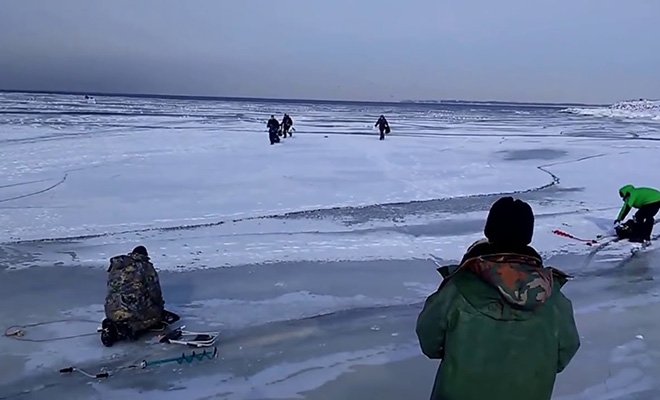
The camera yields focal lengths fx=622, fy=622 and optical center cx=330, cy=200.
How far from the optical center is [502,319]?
2.04 metres

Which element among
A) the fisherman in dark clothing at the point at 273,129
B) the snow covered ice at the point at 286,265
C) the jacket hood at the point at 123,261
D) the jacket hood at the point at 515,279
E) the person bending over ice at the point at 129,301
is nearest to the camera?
the jacket hood at the point at 515,279

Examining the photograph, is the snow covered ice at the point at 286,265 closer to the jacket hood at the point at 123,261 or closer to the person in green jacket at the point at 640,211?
the person in green jacket at the point at 640,211

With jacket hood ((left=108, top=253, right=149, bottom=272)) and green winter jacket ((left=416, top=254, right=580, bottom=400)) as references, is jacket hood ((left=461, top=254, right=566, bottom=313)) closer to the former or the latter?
green winter jacket ((left=416, top=254, right=580, bottom=400))

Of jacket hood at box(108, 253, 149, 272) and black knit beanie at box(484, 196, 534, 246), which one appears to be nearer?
black knit beanie at box(484, 196, 534, 246)

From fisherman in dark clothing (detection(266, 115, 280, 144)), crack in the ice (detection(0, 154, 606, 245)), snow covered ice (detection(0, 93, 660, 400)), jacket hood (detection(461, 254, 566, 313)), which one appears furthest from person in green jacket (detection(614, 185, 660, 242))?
fisherman in dark clothing (detection(266, 115, 280, 144))

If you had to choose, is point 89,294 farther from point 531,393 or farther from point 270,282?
point 531,393

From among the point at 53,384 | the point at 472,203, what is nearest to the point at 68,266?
the point at 53,384

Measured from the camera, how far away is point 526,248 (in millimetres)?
2076

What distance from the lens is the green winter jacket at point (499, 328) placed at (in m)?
2.00

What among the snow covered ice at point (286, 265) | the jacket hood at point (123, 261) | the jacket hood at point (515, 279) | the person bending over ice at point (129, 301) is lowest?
the snow covered ice at point (286, 265)

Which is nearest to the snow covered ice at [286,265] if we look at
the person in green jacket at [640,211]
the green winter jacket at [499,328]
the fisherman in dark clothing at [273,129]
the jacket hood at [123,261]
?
the person in green jacket at [640,211]

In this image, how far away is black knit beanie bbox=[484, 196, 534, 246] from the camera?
2064 millimetres

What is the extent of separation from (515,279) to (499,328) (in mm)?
191

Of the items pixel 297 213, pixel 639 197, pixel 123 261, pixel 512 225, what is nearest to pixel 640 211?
pixel 639 197
